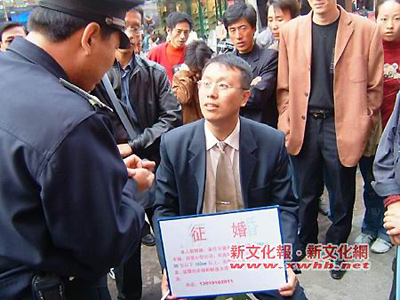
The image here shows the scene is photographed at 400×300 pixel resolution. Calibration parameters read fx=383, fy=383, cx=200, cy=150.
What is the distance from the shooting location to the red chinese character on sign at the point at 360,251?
2.91m

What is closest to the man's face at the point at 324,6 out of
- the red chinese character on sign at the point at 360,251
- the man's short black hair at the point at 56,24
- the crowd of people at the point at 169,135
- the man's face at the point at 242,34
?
the crowd of people at the point at 169,135

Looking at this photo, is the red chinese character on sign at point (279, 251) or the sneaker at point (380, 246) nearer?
the red chinese character on sign at point (279, 251)

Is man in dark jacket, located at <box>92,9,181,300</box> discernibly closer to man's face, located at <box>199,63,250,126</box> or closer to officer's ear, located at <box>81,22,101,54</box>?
man's face, located at <box>199,63,250,126</box>

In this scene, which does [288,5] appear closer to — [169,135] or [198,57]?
[198,57]

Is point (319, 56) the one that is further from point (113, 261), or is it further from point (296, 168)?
point (113, 261)

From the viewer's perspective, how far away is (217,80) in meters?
1.89

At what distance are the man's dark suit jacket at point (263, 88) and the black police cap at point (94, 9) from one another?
1.67m

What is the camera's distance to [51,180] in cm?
94

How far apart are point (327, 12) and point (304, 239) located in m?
1.62

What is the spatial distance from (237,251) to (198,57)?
172 cm

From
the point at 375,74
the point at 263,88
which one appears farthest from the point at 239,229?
the point at 375,74

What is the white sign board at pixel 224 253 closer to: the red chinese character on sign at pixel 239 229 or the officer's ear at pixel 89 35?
the red chinese character on sign at pixel 239 229

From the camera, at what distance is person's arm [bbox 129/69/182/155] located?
241 cm

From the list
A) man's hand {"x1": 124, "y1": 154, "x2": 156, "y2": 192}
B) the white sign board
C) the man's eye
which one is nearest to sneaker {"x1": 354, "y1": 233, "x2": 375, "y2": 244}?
the white sign board
